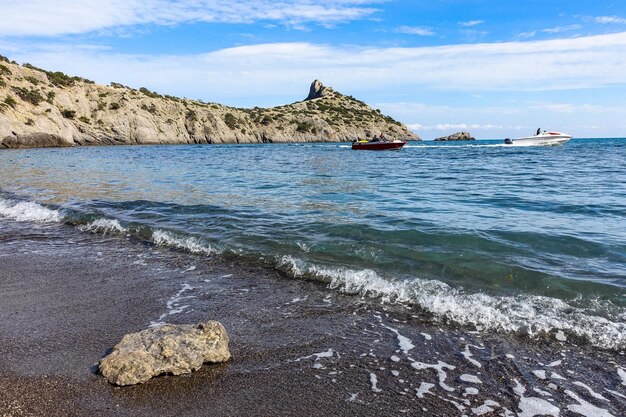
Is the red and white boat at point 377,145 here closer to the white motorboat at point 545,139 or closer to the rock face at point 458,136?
the white motorboat at point 545,139

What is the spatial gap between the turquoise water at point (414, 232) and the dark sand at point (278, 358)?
0.79 metres

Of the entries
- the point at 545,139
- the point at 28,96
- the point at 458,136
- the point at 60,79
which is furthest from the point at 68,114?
the point at 458,136

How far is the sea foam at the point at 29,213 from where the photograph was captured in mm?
13289

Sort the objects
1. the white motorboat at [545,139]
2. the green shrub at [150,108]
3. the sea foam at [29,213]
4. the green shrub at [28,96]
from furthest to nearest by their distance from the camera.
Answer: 1. the green shrub at [150,108]
2. the white motorboat at [545,139]
3. the green shrub at [28,96]
4. the sea foam at [29,213]

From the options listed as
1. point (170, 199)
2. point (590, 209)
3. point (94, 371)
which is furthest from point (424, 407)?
point (170, 199)

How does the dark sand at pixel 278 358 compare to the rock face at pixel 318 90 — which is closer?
the dark sand at pixel 278 358

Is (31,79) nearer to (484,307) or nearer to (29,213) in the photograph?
(29,213)

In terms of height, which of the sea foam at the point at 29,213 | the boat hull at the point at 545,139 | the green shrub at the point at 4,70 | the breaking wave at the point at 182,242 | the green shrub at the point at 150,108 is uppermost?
the green shrub at the point at 4,70

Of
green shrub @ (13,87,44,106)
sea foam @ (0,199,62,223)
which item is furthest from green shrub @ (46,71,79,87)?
sea foam @ (0,199,62,223)

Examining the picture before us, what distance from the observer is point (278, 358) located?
16.2 feet

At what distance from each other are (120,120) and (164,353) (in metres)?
85.9

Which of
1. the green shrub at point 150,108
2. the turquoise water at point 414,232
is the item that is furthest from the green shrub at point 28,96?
the turquoise water at point 414,232

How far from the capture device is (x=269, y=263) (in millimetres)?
8805

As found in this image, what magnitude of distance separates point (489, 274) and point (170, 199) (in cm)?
1221
